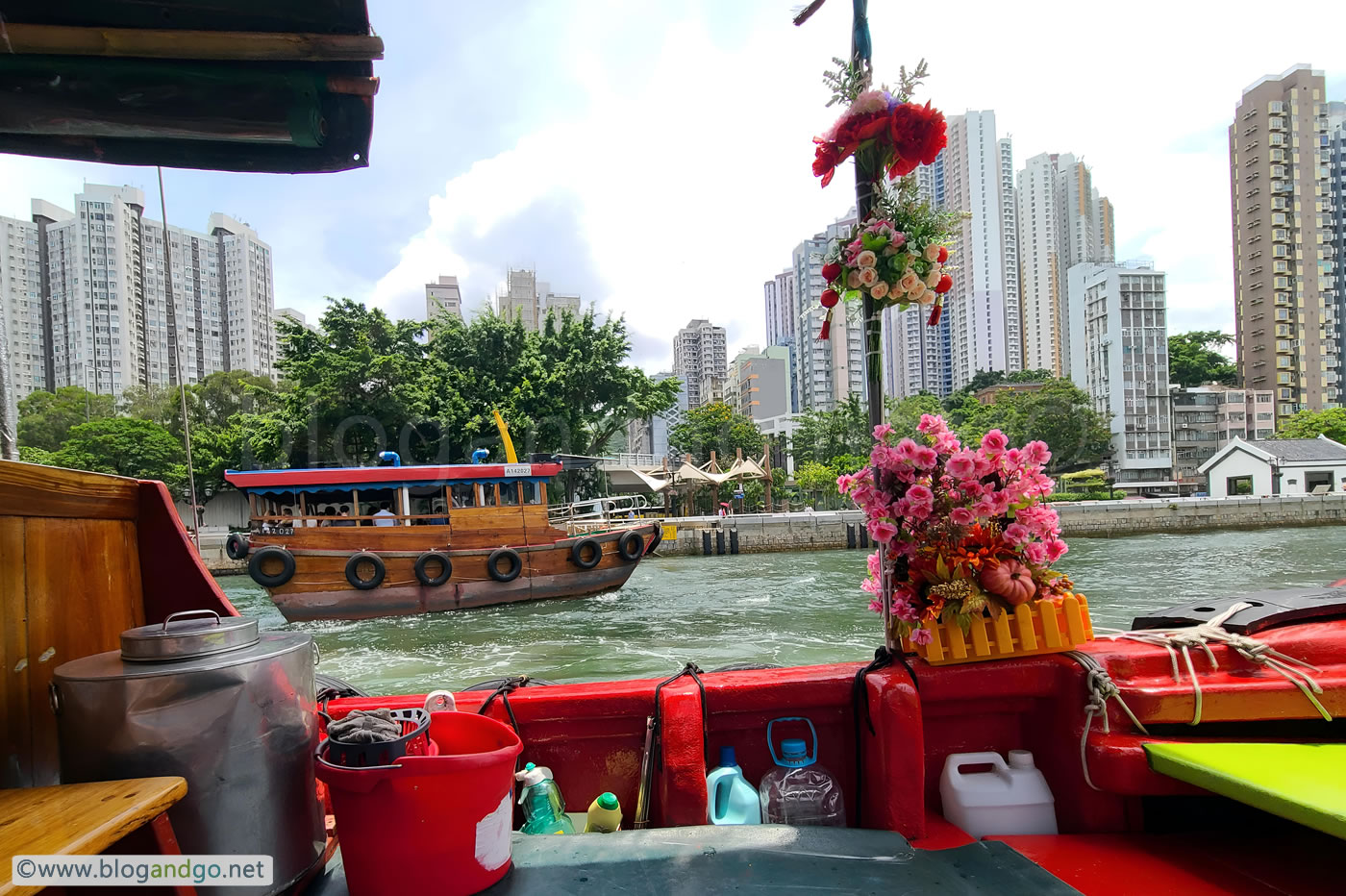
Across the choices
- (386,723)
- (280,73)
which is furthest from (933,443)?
(280,73)

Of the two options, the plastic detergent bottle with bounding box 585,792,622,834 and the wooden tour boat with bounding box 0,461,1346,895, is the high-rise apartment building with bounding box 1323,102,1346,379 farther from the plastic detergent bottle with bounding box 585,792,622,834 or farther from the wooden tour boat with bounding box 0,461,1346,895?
the plastic detergent bottle with bounding box 585,792,622,834

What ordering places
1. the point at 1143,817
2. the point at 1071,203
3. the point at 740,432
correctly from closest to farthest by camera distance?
the point at 1143,817, the point at 740,432, the point at 1071,203

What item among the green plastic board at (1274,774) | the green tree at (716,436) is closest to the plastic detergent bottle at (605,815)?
the green plastic board at (1274,774)

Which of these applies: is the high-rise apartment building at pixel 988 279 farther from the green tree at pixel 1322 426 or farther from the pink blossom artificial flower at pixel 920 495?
the pink blossom artificial flower at pixel 920 495

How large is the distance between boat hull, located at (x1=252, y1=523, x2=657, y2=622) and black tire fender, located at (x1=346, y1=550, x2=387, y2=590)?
0.05m

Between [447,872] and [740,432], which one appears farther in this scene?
[740,432]

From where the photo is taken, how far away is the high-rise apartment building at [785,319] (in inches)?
3228

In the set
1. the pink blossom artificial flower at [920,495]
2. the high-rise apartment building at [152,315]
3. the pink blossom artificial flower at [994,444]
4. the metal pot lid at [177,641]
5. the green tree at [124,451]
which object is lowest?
the metal pot lid at [177,641]

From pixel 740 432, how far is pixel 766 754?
131 ft

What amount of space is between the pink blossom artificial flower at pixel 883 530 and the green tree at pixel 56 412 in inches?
1372

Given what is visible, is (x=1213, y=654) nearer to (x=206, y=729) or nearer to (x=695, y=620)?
(x=206, y=729)

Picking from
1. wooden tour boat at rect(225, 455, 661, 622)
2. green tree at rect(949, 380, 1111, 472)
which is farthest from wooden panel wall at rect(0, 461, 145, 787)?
green tree at rect(949, 380, 1111, 472)

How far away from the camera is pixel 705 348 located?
8838 centimetres

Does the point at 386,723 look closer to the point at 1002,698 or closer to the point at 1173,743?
the point at 1002,698
